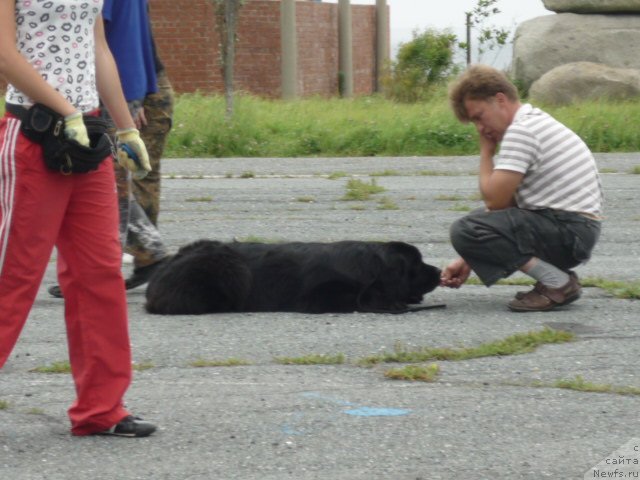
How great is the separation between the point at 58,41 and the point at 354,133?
41.3ft

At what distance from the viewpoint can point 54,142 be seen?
453 centimetres

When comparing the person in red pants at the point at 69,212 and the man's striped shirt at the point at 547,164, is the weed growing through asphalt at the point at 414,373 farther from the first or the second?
the man's striped shirt at the point at 547,164

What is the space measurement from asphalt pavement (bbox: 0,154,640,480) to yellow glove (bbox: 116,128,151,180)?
96cm

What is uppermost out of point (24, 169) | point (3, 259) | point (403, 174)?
point (24, 169)

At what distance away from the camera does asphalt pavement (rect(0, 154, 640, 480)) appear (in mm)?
4578

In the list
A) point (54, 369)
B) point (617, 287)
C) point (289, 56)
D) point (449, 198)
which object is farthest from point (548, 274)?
point (289, 56)

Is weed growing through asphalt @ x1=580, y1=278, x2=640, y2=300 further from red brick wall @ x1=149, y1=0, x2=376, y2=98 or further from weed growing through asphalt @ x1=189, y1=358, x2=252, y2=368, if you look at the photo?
red brick wall @ x1=149, y1=0, x2=376, y2=98

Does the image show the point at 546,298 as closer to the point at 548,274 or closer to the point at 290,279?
the point at 548,274

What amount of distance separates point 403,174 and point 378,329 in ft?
24.4

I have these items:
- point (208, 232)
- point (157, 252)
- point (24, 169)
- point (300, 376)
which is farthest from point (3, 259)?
point (208, 232)

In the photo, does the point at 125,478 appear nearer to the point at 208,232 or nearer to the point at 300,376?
the point at 300,376

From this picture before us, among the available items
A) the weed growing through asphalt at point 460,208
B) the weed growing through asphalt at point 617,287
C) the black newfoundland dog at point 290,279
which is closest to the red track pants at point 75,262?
the black newfoundland dog at point 290,279

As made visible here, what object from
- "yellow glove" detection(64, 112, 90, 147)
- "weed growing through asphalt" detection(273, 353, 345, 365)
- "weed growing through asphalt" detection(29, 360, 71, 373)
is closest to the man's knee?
"weed growing through asphalt" detection(273, 353, 345, 365)

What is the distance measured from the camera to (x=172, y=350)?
6.30m
